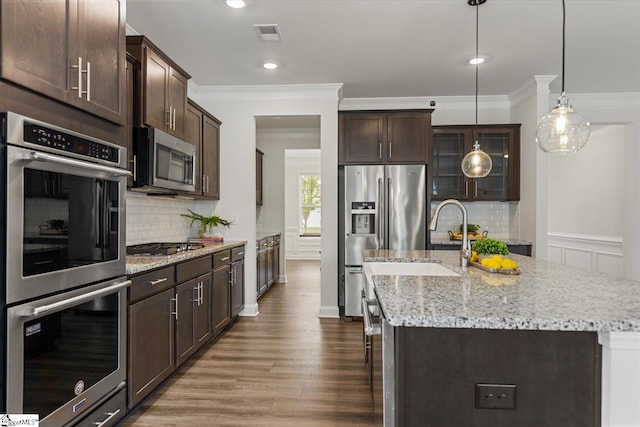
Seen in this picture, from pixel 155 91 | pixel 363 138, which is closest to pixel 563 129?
pixel 363 138

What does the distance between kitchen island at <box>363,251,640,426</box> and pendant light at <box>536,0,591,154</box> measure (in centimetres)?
117

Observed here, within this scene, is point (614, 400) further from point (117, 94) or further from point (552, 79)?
point (552, 79)

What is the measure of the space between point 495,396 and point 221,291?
294 centimetres

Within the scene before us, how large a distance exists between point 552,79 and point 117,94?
4497 millimetres

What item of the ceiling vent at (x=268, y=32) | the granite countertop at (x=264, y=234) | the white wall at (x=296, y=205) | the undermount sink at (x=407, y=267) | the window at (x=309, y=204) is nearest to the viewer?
the undermount sink at (x=407, y=267)

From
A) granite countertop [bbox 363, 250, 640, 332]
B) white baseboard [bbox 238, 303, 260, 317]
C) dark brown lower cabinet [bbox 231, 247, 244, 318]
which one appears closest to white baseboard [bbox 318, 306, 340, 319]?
white baseboard [bbox 238, 303, 260, 317]

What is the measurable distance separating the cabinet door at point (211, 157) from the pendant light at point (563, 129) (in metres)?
3.20

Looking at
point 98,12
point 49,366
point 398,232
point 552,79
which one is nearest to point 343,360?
point 398,232

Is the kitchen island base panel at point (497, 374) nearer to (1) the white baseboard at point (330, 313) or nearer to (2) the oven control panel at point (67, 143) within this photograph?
(2) the oven control panel at point (67, 143)

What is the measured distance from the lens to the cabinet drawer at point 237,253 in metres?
4.10

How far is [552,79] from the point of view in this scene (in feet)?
14.1

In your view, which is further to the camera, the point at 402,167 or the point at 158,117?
the point at 402,167

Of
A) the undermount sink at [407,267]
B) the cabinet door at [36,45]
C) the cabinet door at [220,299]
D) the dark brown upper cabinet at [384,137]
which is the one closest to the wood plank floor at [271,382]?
the cabinet door at [220,299]

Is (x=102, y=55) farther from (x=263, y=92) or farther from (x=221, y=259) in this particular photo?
(x=263, y=92)
